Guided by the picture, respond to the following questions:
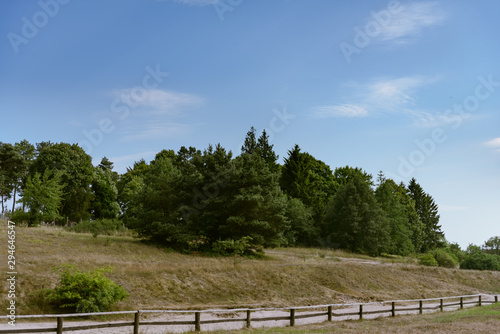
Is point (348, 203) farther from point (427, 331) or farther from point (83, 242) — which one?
point (427, 331)

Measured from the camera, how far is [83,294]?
64.5 feet

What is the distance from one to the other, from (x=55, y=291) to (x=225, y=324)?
7.92 meters

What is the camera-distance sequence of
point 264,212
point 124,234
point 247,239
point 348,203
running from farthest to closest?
point 348,203 < point 124,234 < point 264,212 < point 247,239

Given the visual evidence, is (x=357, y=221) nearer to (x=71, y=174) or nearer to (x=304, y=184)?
(x=304, y=184)

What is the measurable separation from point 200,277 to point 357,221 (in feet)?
131

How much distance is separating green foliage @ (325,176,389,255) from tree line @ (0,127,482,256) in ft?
0.50

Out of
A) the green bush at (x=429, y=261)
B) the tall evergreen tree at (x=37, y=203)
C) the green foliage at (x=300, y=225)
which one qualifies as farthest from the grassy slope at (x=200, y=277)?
the green foliage at (x=300, y=225)

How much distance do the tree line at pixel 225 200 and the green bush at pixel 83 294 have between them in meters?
17.8

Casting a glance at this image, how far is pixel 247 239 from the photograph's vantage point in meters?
38.6

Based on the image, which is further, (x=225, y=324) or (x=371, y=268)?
(x=371, y=268)

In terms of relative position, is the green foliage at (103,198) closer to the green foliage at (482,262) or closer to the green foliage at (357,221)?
the green foliage at (357,221)

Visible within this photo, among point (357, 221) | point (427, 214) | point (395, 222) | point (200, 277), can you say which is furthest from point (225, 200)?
point (427, 214)

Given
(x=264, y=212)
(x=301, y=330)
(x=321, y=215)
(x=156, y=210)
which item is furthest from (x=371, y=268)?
(x=321, y=215)

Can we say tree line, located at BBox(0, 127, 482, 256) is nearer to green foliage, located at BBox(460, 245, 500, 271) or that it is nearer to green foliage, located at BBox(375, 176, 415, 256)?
green foliage, located at BBox(375, 176, 415, 256)
